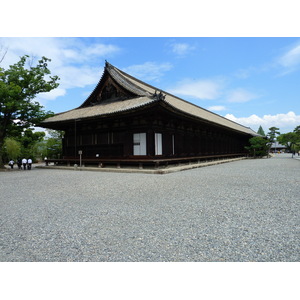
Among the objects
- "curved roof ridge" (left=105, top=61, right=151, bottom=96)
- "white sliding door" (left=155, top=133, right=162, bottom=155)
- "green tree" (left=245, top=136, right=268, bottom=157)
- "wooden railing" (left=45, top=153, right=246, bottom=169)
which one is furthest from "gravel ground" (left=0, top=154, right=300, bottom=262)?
"green tree" (left=245, top=136, right=268, bottom=157)

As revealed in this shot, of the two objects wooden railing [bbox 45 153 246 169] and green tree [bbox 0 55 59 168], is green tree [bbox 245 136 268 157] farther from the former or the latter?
green tree [bbox 0 55 59 168]

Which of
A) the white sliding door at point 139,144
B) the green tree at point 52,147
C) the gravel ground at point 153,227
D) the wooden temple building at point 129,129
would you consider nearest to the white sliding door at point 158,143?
the wooden temple building at point 129,129

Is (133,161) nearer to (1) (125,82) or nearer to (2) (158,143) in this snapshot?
(2) (158,143)

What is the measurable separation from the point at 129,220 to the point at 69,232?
3.67 ft

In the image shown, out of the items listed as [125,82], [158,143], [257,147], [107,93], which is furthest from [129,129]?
[257,147]

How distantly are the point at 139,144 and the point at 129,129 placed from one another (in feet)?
4.59

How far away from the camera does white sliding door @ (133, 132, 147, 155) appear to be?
14.7 m

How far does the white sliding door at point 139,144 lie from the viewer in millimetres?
14680

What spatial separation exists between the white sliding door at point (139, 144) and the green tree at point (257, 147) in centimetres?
2366

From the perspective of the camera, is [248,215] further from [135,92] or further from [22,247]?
[135,92]

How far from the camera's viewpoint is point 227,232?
11.7 feet

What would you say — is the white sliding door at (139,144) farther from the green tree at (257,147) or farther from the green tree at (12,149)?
the green tree at (257,147)

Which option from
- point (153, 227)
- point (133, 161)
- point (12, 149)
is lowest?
point (153, 227)

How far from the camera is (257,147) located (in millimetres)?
32188
